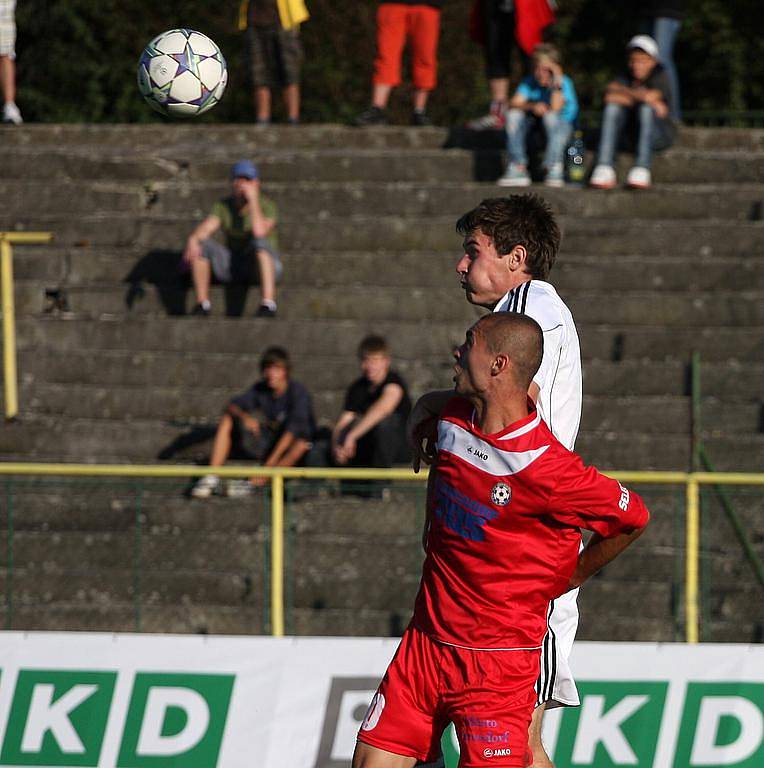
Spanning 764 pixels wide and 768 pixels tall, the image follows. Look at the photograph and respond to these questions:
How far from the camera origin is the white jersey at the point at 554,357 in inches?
190

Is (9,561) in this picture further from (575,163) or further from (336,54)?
(336,54)

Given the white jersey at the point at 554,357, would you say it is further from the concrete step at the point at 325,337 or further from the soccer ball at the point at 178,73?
the concrete step at the point at 325,337

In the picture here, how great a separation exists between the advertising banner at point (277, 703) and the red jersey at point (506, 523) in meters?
2.66

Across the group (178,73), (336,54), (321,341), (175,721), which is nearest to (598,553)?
(175,721)

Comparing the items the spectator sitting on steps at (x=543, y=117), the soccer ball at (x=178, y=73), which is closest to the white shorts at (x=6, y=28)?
the spectator sitting on steps at (x=543, y=117)

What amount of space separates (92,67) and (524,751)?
76.0 feet

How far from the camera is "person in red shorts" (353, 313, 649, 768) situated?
4625 mm

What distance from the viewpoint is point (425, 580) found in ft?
16.1

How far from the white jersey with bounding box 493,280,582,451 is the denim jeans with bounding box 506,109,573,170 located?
745cm

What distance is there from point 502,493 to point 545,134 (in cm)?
811

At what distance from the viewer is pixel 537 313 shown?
482cm

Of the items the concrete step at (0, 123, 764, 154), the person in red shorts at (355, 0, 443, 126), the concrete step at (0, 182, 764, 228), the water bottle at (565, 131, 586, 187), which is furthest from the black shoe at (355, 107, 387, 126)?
the water bottle at (565, 131, 586, 187)

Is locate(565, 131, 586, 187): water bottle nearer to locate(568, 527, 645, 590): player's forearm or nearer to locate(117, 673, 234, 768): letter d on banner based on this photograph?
locate(117, 673, 234, 768): letter d on banner

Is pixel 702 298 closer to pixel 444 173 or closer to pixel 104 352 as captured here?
pixel 444 173
